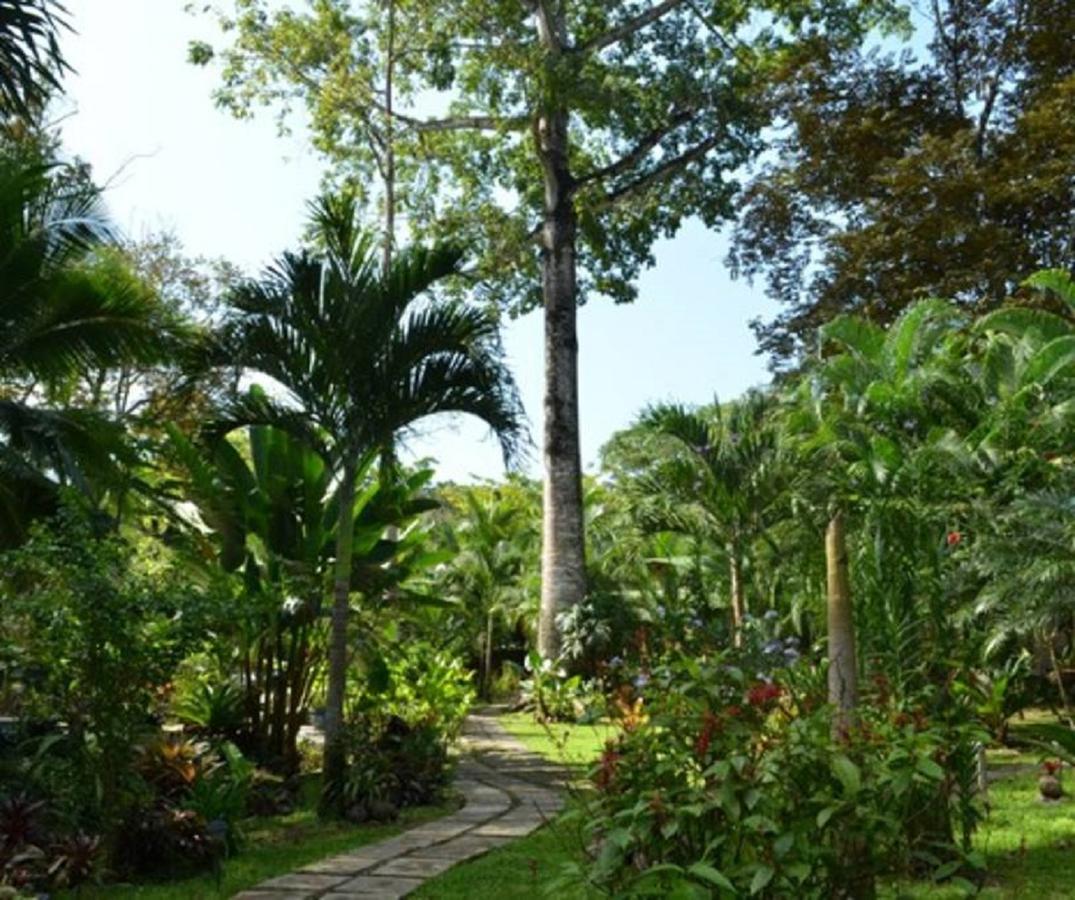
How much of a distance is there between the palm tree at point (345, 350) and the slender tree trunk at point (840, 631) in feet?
11.3

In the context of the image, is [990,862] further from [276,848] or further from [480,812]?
[276,848]

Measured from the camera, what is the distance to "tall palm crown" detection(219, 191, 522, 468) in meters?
8.39

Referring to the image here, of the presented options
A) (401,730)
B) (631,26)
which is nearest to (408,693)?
(401,730)

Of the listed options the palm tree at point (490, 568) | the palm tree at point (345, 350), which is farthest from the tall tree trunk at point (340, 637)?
the palm tree at point (490, 568)

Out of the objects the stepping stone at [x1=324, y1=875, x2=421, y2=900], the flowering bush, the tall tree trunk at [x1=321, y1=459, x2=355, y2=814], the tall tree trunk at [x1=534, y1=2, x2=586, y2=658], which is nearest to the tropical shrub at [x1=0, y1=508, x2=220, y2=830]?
the stepping stone at [x1=324, y1=875, x2=421, y2=900]

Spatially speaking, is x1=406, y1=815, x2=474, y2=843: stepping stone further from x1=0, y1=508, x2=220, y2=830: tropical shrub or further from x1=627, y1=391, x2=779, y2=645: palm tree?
x1=627, y1=391, x2=779, y2=645: palm tree

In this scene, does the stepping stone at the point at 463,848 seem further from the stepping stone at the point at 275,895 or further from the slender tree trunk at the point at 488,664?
the slender tree trunk at the point at 488,664

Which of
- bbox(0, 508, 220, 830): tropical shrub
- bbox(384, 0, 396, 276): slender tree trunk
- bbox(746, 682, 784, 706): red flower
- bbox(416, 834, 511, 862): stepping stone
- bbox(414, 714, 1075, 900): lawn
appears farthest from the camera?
bbox(384, 0, 396, 276): slender tree trunk

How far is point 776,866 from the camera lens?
376 cm

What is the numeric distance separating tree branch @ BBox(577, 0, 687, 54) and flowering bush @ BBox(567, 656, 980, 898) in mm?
14270

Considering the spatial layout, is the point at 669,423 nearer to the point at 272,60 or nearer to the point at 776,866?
the point at 272,60

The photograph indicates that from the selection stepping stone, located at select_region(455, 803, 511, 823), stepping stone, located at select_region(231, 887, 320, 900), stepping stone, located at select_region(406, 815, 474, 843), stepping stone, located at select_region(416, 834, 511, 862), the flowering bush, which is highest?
the flowering bush

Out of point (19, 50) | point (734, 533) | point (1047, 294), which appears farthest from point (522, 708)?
point (19, 50)

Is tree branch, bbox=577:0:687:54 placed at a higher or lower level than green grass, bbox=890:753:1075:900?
higher
